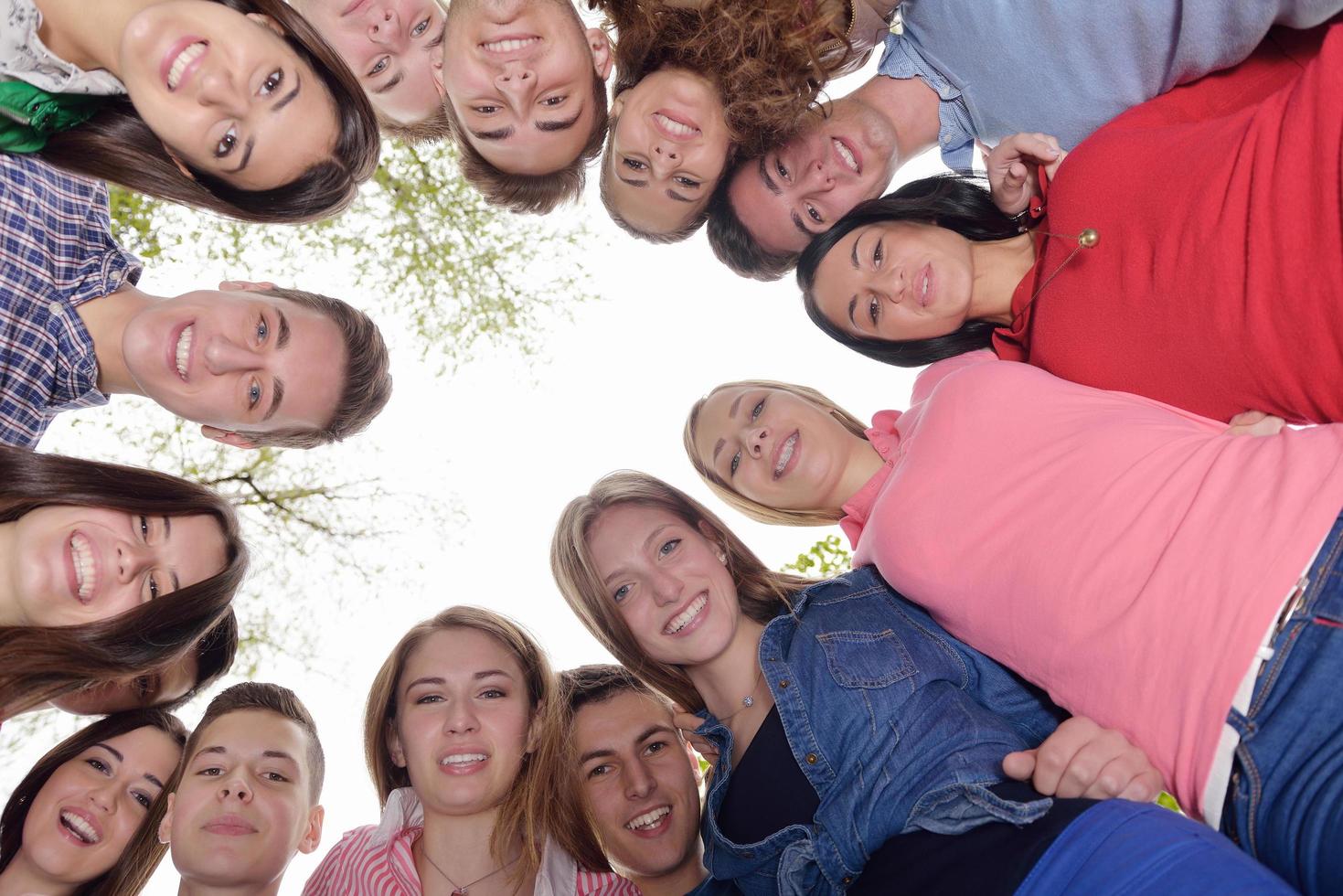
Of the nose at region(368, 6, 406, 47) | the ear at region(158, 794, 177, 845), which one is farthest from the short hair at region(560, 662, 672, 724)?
the nose at region(368, 6, 406, 47)

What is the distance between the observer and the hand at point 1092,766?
216 centimetres

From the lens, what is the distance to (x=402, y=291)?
4.22 m

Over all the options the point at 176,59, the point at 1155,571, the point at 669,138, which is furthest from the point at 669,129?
the point at 1155,571

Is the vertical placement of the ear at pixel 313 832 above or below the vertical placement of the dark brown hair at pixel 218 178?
below

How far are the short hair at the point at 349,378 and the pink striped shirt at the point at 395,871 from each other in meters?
1.35

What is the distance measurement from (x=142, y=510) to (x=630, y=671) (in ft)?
5.56

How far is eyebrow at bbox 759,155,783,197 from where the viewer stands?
3455 mm

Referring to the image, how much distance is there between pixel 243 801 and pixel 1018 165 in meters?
3.25

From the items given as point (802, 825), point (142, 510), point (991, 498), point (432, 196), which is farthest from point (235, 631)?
point (991, 498)

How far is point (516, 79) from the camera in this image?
3.11m

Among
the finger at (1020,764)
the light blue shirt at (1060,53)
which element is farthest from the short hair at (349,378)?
the finger at (1020,764)

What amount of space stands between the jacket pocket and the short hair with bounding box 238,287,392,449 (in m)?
1.93

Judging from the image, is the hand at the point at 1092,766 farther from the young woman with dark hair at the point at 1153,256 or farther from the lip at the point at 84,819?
Result: the lip at the point at 84,819

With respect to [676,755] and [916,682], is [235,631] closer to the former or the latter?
[676,755]
